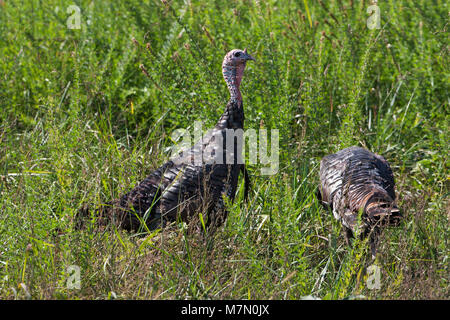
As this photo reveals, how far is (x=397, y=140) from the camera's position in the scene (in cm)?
479

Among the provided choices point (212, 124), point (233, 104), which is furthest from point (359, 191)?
point (212, 124)

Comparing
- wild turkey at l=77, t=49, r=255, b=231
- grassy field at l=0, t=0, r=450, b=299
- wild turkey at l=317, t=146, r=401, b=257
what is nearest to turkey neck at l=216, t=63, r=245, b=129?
wild turkey at l=77, t=49, r=255, b=231

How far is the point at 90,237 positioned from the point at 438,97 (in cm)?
321

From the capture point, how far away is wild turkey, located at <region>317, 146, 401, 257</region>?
3244 millimetres

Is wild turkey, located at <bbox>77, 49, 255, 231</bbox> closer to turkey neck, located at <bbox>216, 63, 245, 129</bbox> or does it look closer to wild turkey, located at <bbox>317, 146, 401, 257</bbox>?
turkey neck, located at <bbox>216, 63, 245, 129</bbox>

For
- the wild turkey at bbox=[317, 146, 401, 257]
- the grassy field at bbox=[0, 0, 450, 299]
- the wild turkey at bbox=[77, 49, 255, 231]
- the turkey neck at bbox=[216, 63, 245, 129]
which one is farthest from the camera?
the turkey neck at bbox=[216, 63, 245, 129]

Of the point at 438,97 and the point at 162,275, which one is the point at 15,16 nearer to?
the point at 162,275

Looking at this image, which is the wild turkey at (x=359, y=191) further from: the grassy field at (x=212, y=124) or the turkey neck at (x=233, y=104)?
the turkey neck at (x=233, y=104)

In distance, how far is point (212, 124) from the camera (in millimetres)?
4273

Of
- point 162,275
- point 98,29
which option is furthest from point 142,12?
point 162,275

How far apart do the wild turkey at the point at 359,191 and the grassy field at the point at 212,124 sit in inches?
5.5

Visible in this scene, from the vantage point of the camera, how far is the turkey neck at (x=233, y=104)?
383cm

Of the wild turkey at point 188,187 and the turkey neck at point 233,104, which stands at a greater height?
the turkey neck at point 233,104

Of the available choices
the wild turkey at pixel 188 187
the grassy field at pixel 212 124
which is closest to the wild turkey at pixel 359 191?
the grassy field at pixel 212 124
